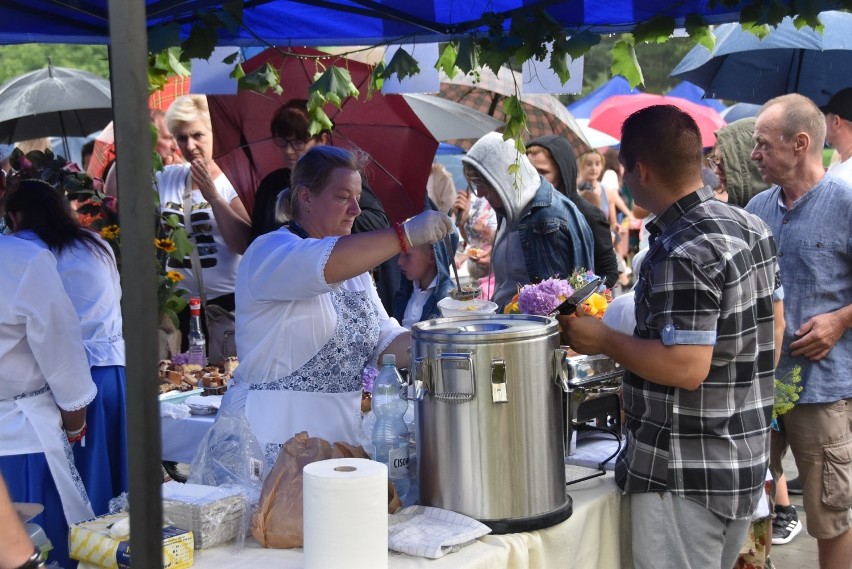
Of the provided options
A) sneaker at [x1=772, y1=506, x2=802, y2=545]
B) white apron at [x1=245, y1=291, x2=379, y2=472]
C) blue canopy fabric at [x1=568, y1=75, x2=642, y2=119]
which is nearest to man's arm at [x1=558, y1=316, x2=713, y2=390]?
white apron at [x1=245, y1=291, x2=379, y2=472]

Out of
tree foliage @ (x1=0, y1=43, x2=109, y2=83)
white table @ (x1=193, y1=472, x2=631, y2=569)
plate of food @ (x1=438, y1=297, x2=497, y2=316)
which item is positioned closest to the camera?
white table @ (x1=193, y1=472, x2=631, y2=569)

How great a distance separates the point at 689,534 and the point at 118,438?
8.35 ft

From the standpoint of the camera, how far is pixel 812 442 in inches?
146

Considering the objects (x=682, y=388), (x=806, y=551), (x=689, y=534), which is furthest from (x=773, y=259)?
(x=806, y=551)

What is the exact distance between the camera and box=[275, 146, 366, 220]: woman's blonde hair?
2879mm

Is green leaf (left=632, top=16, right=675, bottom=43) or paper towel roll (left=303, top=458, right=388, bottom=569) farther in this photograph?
green leaf (left=632, top=16, right=675, bottom=43)

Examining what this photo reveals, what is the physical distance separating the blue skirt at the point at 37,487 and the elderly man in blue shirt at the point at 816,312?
2.76 metres

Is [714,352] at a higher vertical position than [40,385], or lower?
higher

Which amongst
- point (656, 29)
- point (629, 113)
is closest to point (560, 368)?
point (656, 29)

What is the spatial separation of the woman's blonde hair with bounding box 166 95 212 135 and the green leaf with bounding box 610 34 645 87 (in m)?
2.62

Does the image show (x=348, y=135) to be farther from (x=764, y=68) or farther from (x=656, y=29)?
(x=764, y=68)

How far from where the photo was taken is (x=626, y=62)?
3480 mm

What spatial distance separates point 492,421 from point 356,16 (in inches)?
82.6

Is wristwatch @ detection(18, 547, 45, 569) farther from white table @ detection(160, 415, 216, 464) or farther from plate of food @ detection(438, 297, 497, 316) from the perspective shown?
white table @ detection(160, 415, 216, 464)
